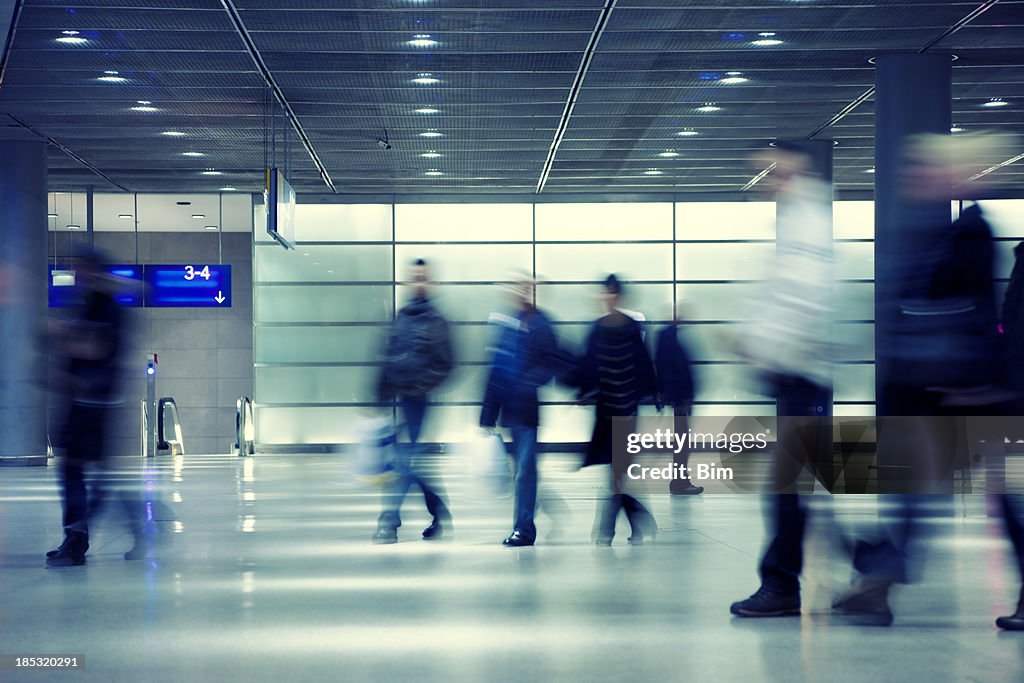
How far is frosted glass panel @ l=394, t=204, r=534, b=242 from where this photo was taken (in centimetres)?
2442

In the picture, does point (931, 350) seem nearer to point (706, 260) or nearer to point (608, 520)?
point (608, 520)

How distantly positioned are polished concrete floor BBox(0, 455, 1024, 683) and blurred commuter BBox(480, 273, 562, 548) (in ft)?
1.05

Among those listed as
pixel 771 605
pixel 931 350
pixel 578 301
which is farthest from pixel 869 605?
pixel 578 301

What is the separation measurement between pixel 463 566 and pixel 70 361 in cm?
248

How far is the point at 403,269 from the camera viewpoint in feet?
79.7

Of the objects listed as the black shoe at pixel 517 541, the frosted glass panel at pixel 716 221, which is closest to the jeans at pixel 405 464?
the black shoe at pixel 517 541

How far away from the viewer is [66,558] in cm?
697

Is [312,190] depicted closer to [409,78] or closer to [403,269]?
[403,269]

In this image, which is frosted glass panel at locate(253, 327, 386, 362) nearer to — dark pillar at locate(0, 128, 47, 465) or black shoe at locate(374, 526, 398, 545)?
dark pillar at locate(0, 128, 47, 465)

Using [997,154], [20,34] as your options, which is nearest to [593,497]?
[20,34]

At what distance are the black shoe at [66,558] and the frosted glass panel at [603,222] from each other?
18.1m

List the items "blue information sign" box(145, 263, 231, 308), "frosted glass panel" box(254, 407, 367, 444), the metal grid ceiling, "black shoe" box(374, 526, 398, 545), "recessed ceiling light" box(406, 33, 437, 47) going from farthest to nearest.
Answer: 1. "frosted glass panel" box(254, 407, 367, 444)
2. "blue information sign" box(145, 263, 231, 308)
3. "recessed ceiling light" box(406, 33, 437, 47)
4. the metal grid ceiling
5. "black shoe" box(374, 526, 398, 545)

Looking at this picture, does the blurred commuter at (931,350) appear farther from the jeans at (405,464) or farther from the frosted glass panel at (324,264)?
the frosted glass panel at (324,264)

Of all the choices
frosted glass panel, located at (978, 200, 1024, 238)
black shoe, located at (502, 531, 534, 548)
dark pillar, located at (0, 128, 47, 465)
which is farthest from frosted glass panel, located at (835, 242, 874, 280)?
black shoe, located at (502, 531, 534, 548)
